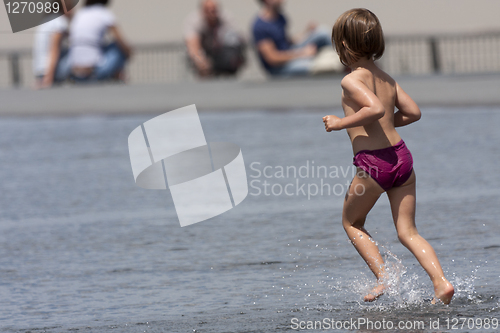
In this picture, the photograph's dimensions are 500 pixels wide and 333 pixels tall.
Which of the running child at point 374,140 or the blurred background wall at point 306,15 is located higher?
the running child at point 374,140

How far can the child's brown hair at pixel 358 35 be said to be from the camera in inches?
169

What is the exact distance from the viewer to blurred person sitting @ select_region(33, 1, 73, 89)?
51.1 feet

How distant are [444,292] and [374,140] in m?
0.72

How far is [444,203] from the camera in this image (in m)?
6.73

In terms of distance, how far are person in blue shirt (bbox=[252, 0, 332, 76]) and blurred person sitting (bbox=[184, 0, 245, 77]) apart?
0.85 meters

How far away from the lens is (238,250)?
5586 mm

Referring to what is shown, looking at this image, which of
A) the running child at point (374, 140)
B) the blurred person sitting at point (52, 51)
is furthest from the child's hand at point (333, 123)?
the blurred person sitting at point (52, 51)

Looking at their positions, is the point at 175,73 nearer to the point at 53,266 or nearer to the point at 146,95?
the point at 146,95

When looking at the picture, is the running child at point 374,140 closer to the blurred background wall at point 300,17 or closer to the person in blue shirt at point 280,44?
the person in blue shirt at point 280,44

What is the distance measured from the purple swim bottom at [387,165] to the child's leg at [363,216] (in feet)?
0.12

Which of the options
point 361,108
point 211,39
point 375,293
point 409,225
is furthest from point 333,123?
point 211,39

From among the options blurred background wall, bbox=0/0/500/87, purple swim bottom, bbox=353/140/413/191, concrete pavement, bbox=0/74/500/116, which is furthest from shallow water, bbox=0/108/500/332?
blurred background wall, bbox=0/0/500/87

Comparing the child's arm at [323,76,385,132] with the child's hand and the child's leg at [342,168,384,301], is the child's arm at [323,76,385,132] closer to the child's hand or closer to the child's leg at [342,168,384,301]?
the child's hand

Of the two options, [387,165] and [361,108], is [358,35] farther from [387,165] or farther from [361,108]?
[387,165]
